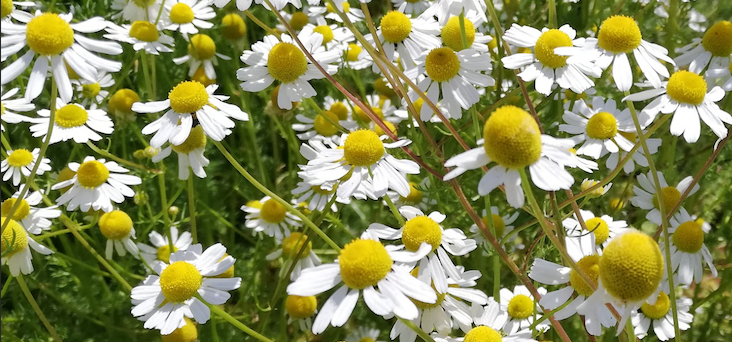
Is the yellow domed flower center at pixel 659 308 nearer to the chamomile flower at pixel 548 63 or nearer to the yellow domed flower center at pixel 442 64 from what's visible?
the chamomile flower at pixel 548 63

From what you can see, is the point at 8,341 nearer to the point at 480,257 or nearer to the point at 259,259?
the point at 259,259

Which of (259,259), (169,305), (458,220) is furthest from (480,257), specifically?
(169,305)

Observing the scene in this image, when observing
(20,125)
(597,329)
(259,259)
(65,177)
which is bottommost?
(259,259)

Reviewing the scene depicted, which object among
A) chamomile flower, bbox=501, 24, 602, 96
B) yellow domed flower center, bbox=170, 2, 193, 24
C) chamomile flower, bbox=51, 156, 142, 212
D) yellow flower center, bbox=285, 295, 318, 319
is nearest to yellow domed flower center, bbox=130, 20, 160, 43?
yellow domed flower center, bbox=170, 2, 193, 24

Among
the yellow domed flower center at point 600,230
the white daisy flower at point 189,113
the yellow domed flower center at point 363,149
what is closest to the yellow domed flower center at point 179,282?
the white daisy flower at point 189,113

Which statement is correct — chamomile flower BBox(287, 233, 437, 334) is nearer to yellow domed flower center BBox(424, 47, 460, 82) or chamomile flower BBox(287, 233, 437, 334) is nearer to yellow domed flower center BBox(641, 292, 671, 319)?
yellow domed flower center BBox(424, 47, 460, 82)

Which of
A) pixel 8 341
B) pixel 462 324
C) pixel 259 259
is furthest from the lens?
pixel 259 259
